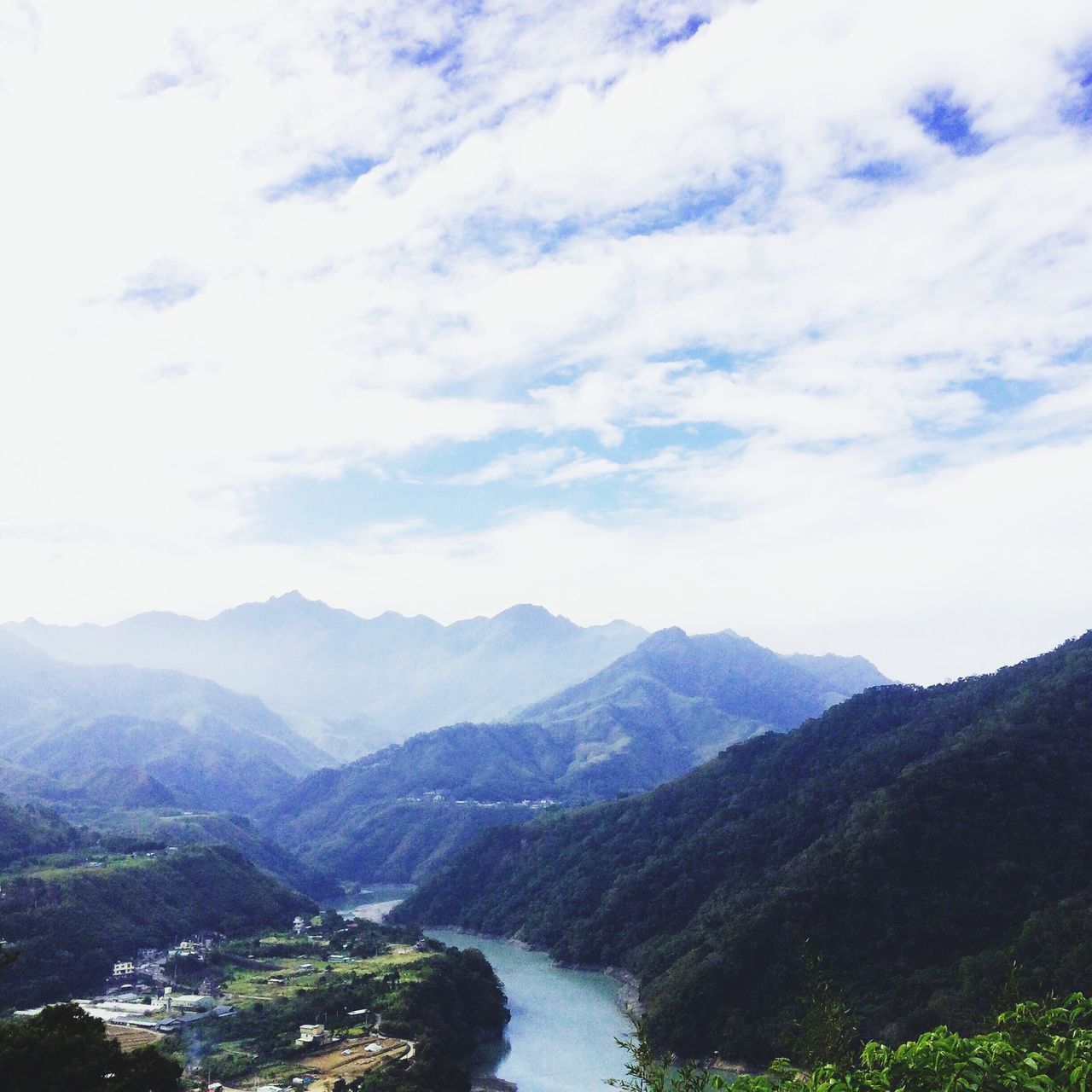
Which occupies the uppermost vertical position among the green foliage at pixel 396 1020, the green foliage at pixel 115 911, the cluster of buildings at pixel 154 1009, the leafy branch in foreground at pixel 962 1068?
the leafy branch in foreground at pixel 962 1068

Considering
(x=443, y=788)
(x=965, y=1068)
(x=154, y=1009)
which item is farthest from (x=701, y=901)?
(x=443, y=788)

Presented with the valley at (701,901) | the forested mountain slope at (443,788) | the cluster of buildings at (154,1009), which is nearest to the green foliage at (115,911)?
the valley at (701,901)

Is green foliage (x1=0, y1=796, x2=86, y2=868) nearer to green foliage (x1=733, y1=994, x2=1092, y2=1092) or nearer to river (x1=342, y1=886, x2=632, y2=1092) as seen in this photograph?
river (x1=342, y1=886, x2=632, y2=1092)

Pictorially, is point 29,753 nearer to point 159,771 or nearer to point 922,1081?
point 159,771

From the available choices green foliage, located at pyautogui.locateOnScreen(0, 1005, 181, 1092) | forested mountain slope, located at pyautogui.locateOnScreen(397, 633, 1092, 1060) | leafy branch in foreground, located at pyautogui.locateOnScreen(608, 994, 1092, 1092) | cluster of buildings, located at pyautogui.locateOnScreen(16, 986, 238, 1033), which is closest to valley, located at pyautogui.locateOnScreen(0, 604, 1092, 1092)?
forested mountain slope, located at pyautogui.locateOnScreen(397, 633, 1092, 1060)

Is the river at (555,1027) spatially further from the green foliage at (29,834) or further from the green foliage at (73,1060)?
the green foliage at (29,834)

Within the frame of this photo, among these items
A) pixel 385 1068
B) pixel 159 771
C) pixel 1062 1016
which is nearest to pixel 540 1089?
pixel 385 1068
